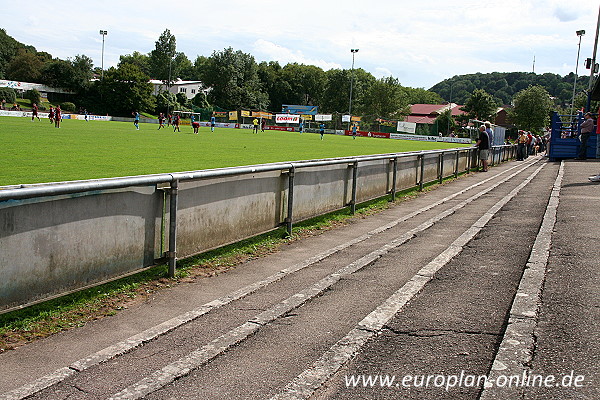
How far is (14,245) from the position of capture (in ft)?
14.1

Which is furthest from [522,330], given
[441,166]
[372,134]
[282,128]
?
[282,128]

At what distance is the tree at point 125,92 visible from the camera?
101 m

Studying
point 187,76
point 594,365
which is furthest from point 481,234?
point 187,76

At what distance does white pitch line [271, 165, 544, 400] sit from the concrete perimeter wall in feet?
7.64

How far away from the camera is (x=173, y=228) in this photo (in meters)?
5.91

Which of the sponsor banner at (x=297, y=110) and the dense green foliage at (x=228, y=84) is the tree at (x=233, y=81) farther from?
the sponsor banner at (x=297, y=110)

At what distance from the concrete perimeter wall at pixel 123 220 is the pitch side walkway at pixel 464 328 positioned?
18.2 inches

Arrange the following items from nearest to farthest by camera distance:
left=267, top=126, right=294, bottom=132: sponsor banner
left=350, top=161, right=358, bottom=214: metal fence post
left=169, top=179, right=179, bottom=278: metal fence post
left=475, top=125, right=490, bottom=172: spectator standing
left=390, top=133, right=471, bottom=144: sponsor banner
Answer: left=169, top=179, right=179, bottom=278: metal fence post → left=350, top=161, right=358, bottom=214: metal fence post → left=475, top=125, right=490, bottom=172: spectator standing → left=390, top=133, right=471, bottom=144: sponsor banner → left=267, top=126, right=294, bottom=132: sponsor banner

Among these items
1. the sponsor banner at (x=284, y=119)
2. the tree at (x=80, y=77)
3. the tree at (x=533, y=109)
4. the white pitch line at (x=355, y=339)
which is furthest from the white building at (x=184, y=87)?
the white pitch line at (x=355, y=339)

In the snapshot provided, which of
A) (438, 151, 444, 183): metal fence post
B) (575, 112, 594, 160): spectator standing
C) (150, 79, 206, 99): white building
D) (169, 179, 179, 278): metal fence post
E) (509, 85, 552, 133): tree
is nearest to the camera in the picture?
(169, 179, 179, 278): metal fence post

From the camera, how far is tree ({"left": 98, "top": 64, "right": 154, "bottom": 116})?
101 meters

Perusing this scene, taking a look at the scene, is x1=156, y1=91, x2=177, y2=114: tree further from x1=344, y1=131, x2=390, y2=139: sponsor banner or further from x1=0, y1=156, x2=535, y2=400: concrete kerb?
x1=0, y1=156, x2=535, y2=400: concrete kerb

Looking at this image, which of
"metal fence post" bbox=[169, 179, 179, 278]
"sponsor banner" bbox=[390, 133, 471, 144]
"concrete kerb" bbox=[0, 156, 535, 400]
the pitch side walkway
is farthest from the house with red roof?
"metal fence post" bbox=[169, 179, 179, 278]

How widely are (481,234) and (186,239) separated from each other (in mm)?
4385
